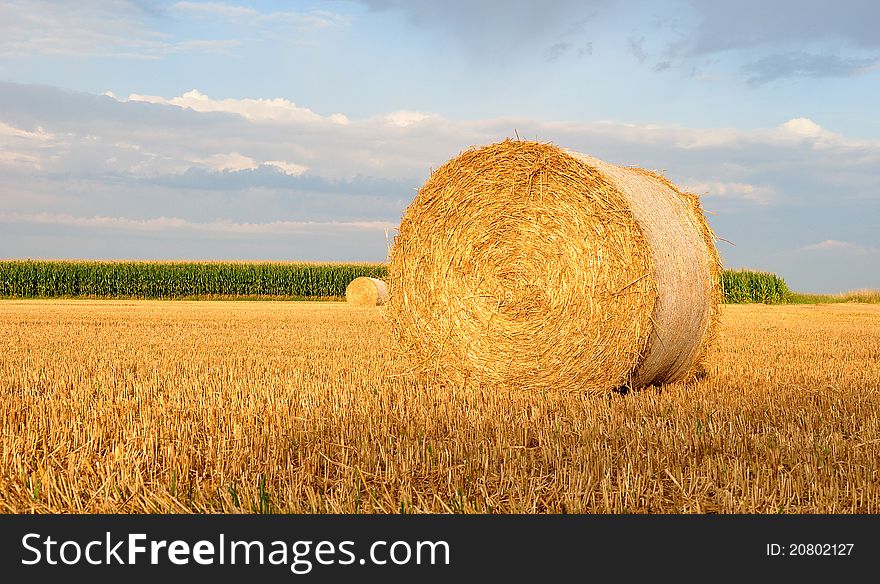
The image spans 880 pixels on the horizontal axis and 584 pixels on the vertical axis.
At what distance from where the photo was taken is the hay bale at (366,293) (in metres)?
29.7

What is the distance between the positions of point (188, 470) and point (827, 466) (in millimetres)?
3622

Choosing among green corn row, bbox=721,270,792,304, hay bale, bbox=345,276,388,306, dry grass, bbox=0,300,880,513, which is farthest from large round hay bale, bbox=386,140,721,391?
green corn row, bbox=721,270,792,304

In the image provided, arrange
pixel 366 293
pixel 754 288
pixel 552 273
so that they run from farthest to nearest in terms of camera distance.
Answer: pixel 754 288 → pixel 366 293 → pixel 552 273

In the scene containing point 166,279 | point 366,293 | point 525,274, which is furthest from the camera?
point 166,279

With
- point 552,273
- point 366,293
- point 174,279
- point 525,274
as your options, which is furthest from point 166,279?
point 552,273

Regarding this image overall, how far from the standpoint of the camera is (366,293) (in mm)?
30078

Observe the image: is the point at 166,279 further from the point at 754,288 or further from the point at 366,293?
the point at 754,288

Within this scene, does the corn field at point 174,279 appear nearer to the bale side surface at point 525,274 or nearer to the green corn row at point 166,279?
the green corn row at point 166,279

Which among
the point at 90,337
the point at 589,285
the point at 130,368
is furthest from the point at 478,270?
the point at 90,337

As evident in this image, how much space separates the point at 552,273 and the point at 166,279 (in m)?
37.5

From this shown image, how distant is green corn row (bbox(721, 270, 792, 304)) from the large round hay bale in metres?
33.4

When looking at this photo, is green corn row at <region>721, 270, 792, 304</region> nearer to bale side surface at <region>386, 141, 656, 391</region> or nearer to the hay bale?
the hay bale

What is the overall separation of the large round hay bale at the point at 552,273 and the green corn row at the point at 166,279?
33.5m

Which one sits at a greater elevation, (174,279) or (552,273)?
(552,273)
